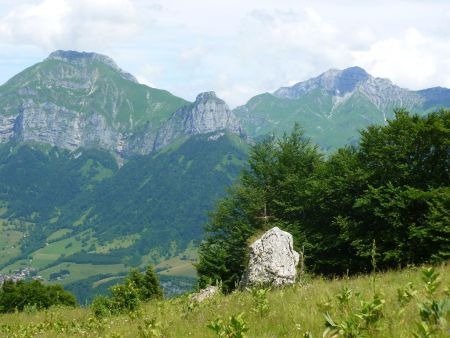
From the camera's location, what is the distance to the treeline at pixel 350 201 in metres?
33.1

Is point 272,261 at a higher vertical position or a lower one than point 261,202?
lower

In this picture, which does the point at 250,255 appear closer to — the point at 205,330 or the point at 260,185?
the point at 205,330

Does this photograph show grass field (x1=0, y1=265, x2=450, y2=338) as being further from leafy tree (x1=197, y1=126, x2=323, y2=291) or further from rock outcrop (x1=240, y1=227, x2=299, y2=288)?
leafy tree (x1=197, y1=126, x2=323, y2=291)

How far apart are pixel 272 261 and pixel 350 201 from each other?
20.3m

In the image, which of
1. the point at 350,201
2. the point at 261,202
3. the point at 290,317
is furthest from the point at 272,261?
the point at 261,202

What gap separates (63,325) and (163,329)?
6620mm

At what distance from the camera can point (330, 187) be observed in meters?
42.5

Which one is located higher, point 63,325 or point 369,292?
point 369,292

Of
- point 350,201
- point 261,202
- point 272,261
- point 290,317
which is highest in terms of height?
point 350,201

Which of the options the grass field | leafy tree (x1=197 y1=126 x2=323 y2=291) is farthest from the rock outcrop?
leafy tree (x1=197 y1=126 x2=323 y2=291)

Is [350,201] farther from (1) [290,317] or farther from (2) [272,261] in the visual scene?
(1) [290,317]

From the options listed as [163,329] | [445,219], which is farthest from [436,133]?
[163,329]

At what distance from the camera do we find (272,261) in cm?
2206

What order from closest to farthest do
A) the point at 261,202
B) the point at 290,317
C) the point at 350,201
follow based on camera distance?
1. the point at 290,317
2. the point at 350,201
3. the point at 261,202
